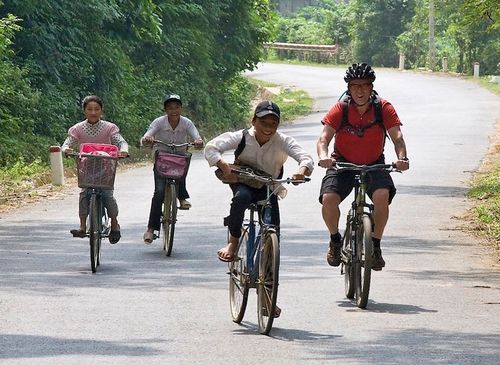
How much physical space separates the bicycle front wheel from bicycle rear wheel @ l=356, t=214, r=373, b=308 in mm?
1230

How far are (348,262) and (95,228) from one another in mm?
3076

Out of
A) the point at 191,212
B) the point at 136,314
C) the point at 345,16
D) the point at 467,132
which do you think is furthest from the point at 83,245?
the point at 345,16

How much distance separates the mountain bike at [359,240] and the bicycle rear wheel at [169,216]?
3.44 m

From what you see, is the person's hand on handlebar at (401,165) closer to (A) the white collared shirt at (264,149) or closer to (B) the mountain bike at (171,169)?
(A) the white collared shirt at (264,149)

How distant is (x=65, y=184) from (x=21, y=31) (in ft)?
17.9

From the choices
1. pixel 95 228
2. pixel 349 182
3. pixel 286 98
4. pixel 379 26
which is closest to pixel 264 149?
pixel 349 182

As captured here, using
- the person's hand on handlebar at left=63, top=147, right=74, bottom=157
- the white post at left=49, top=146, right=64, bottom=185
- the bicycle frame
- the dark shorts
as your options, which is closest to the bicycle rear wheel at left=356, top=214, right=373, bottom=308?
the dark shorts

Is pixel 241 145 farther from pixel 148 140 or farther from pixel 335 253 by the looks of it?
pixel 148 140

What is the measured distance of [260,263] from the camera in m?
9.98

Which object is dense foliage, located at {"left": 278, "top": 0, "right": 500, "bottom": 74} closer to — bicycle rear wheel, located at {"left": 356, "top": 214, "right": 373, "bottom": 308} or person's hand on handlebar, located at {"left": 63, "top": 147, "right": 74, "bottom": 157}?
person's hand on handlebar, located at {"left": 63, "top": 147, "right": 74, "bottom": 157}

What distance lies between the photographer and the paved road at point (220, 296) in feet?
30.3

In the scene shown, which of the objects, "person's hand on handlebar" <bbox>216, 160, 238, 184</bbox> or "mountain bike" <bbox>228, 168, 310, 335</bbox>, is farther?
"person's hand on handlebar" <bbox>216, 160, 238, 184</bbox>

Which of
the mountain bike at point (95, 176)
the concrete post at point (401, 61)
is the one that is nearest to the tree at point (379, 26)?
the concrete post at point (401, 61)

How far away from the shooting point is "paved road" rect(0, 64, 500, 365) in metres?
9.25
